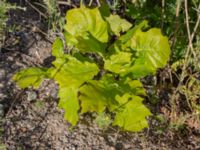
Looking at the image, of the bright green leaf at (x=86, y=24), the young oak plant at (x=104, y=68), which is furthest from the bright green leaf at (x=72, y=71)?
the bright green leaf at (x=86, y=24)

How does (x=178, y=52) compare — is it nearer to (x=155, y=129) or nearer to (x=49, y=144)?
(x=155, y=129)

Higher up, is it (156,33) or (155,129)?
(156,33)

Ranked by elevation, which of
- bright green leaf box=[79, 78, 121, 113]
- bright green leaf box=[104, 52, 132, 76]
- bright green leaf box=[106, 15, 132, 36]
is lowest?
bright green leaf box=[79, 78, 121, 113]

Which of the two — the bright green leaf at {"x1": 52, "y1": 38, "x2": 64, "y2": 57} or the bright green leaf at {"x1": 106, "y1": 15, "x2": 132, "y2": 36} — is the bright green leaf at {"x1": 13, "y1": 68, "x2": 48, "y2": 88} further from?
the bright green leaf at {"x1": 106, "y1": 15, "x2": 132, "y2": 36}

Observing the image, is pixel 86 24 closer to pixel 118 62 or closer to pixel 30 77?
pixel 118 62

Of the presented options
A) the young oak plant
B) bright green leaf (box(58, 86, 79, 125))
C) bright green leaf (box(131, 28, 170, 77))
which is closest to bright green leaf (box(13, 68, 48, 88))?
the young oak plant

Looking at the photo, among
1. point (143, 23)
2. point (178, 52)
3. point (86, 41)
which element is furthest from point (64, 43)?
point (178, 52)

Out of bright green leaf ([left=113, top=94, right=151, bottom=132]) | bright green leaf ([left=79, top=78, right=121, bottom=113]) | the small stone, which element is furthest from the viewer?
the small stone
